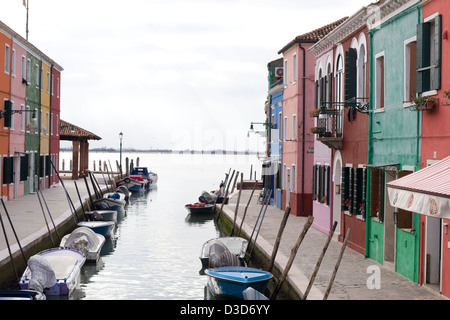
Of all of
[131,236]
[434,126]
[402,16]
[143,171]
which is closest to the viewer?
[434,126]

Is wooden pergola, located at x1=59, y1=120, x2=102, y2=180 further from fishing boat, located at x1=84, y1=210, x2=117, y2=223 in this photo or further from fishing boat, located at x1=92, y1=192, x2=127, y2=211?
fishing boat, located at x1=84, y1=210, x2=117, y2=223

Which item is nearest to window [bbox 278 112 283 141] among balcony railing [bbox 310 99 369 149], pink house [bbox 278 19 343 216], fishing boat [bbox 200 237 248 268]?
pink house [bbox 278 19 343 216]

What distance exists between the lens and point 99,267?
20.2m

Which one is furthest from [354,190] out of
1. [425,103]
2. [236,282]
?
[425,103]

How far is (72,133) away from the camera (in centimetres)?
4938

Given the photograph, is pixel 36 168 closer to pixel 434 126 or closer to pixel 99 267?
pixel 99 267

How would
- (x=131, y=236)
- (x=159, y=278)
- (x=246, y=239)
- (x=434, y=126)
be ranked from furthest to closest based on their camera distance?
(x=131, y=236)
(x=246, y=239)
(x=159, y=278)
(x=434, y=126)

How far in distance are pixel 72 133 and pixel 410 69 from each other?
38.0m

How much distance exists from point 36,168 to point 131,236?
1319cm

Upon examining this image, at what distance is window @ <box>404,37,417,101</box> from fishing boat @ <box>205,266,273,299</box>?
16.1ft

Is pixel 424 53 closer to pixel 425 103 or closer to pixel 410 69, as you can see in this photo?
pixel 425 103

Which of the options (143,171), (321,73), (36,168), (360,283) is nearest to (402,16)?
(360,283)

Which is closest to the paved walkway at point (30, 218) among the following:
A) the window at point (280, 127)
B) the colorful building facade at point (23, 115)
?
the colorful building facade at point (23, 115)

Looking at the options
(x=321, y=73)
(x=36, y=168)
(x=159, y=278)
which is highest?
(x=321, y=73)
